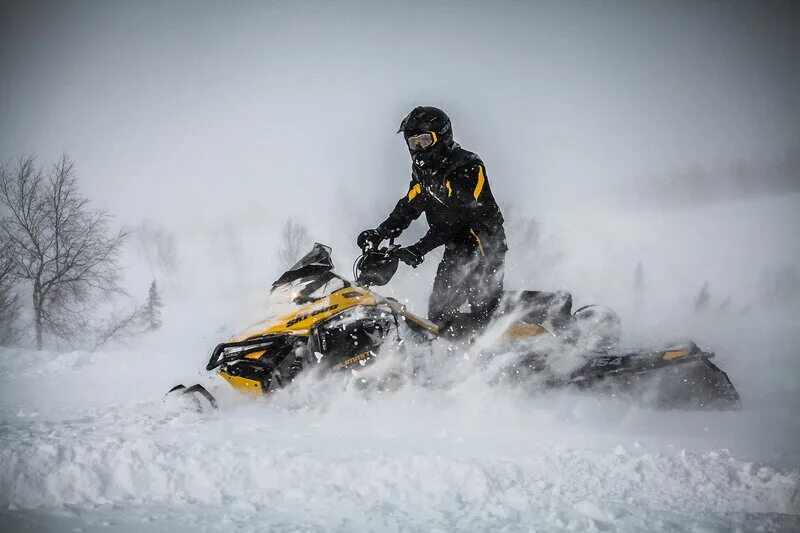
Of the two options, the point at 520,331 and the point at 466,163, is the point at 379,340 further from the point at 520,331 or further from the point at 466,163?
the point at 466,163

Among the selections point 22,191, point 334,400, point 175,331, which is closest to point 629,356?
point 334,400

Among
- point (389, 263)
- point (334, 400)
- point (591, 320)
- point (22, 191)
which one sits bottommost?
point (334, 400)

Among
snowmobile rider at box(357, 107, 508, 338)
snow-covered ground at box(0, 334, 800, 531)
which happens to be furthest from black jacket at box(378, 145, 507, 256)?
snow-covered ground at box(0, 334, 800, 531)

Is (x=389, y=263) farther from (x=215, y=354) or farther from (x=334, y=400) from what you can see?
(x=215, y=354)

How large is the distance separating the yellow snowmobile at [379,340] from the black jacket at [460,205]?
0.60 m

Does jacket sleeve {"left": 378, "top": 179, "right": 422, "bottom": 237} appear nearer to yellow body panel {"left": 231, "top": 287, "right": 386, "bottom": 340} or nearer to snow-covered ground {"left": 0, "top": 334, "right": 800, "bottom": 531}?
yellow body panel {"left": 231, "top": 287, "right": 386, "bottom": 340}

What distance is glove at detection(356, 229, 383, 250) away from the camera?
4.81 meters

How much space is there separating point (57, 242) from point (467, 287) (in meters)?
20.4

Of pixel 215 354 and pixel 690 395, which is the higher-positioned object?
pixel 215 354

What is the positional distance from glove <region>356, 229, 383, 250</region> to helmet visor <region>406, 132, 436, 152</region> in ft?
3.22

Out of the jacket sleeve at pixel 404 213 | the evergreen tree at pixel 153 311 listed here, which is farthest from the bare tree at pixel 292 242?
the jacket sleeve at pixel 404 213

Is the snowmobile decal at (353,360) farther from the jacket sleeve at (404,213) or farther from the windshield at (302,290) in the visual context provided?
the jacket sleeve at (404,213)

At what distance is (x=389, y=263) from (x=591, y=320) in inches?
81.6

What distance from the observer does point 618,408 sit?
4082mm
